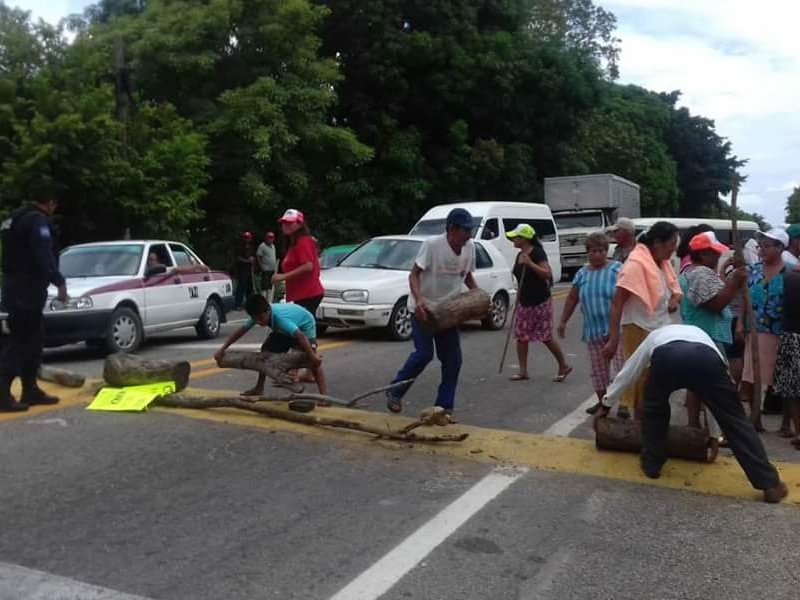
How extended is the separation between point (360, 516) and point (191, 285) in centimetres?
835

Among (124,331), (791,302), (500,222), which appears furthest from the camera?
(500,222)

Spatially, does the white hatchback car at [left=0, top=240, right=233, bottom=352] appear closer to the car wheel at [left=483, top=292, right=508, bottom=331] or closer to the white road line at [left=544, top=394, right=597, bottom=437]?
the car wheel at [left=483, top=292, right=508, bottom=331]

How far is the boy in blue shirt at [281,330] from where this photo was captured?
745 centimetres

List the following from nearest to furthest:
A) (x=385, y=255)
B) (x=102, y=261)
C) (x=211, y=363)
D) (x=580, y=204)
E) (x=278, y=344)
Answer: (x=278, y=344)
(x=211, y=363)
(x=102, y=261)
(x=385, y=255)
(x=580, y=204)

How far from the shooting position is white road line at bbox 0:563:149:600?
413 centimetres

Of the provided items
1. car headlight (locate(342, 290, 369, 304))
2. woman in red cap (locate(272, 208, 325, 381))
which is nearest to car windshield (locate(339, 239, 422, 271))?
car headlight (locate(342, 290, 369, 304))

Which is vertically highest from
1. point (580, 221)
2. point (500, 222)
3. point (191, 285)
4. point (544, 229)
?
point (580, 221)

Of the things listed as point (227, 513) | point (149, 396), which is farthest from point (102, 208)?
point (227, 513)

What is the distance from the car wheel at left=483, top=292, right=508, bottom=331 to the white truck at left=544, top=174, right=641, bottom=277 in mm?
13304

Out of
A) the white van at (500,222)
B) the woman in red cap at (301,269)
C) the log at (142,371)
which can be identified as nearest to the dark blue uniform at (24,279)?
the log at (142,371)

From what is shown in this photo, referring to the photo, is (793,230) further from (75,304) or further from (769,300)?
(75,304)

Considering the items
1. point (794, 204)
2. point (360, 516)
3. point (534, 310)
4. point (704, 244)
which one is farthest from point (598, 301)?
point (794, 204)

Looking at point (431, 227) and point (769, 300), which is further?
point (431, 227)

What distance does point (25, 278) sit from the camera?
7.37m
